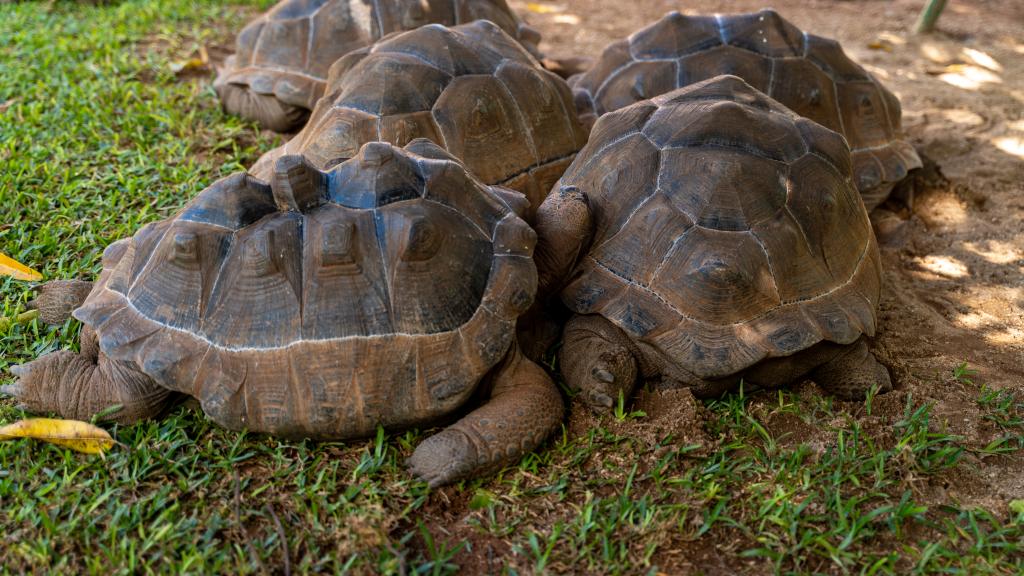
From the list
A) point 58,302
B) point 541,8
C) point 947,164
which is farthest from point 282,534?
point 541,8

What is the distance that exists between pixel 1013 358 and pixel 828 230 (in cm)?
113

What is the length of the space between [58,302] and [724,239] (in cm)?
290

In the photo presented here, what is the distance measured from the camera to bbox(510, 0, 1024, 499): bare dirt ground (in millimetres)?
3697

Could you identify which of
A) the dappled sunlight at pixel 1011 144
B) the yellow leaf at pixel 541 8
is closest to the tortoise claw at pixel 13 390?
the dappled sunlight at pixel 1011 144

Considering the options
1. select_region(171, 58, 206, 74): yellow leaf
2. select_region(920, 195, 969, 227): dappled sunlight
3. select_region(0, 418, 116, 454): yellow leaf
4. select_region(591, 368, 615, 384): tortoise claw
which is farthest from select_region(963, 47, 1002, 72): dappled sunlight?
select_region(0, 418, 116, 454): yellow leaf

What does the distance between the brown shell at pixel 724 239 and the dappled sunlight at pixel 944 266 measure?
0.97 m

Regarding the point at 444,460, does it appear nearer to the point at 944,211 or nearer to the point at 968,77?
the point at 944,211

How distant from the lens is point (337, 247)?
289cm

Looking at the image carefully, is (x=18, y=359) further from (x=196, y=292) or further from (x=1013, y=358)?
(x=1013, y=358)

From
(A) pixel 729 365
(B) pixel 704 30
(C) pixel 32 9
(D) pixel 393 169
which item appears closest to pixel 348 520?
(D) pixel 393 169

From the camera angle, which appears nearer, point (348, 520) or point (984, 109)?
point (348, 520)

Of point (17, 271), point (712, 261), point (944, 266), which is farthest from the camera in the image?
point (944, 266)

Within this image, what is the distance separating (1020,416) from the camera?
130 inches

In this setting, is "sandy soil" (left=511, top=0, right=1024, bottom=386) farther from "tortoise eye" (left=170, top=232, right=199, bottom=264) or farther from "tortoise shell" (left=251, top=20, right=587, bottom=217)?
"tortoise eye" (left=170, top=232, right=199, bottom=264)
